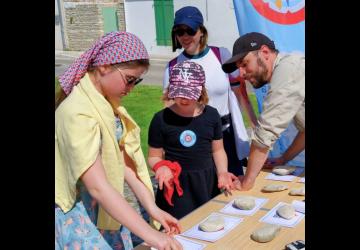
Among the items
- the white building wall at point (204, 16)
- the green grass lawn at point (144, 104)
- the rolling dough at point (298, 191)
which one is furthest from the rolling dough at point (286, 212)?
the white building wall at point (204, 16)

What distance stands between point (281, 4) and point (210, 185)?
1.61 metres

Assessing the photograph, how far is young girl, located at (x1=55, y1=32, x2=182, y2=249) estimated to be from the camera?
1.43 meters

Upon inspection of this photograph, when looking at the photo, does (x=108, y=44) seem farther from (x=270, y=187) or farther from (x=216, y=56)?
(x=216, y=56)

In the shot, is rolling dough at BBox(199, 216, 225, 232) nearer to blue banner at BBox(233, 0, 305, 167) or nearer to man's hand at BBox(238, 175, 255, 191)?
man's hand at BBox(238, 175, 255, 191)

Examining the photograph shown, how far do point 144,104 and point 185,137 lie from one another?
5.31 metres

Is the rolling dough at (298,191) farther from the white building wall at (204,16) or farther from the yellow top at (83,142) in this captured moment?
the white building wall at (204,16)

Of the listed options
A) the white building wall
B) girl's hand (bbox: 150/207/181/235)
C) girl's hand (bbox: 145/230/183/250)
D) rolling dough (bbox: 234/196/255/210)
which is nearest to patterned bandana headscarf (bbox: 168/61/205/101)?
rolling dough (bbox: 234/196/255/210)

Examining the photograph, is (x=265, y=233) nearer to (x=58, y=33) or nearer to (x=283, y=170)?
(x=283, y=170)

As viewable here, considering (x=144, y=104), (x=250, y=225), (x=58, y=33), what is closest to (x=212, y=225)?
(x=250, y=225)

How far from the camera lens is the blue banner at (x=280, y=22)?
3.19m

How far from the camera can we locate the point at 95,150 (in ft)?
4.75

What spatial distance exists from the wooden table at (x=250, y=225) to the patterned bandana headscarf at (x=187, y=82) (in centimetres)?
60
